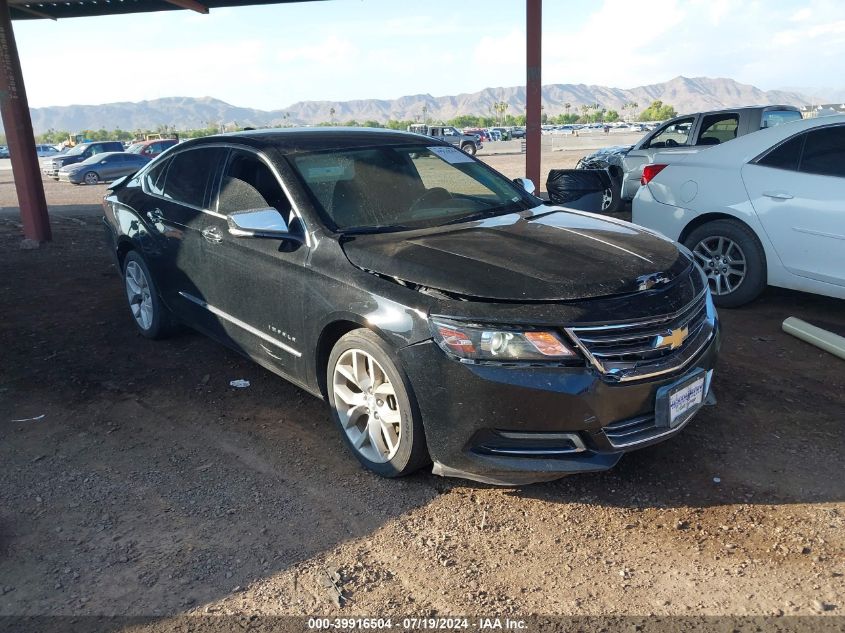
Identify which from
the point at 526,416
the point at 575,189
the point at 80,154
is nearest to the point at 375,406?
the point at 526,416

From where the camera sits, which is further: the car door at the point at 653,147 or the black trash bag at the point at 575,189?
the car door at the point at 653,147

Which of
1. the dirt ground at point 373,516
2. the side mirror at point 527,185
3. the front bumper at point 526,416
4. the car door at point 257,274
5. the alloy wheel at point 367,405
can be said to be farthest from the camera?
the side mirror at point 527,185

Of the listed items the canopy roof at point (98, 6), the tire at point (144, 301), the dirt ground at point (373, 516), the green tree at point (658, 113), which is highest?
the canopy roof at point (98, 6)

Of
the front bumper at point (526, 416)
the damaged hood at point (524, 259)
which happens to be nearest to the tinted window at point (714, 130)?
the damaged hood at point (524, 259)

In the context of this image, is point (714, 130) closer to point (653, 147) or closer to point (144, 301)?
point (653, 147)

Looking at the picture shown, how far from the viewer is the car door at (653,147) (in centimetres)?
1160

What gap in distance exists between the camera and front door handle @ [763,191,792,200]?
5.47 meters

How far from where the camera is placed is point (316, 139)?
14.5 feet

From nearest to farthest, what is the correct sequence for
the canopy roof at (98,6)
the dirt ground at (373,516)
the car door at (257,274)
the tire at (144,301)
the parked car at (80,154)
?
1. the dirt ground at (373,516)
2. the car door at (257,274)
3. the tire at (144,301)
4. the canopy roof at (98,6)
5. the parked car at (80,154)

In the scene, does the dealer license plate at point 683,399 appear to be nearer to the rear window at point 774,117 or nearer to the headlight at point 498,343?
the headlight at point 498,343

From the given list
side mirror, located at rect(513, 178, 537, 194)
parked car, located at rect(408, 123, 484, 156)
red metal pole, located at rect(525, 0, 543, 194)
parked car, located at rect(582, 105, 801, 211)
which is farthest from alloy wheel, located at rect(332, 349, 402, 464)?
parked car, located at rect(408, 123, 484, 156)

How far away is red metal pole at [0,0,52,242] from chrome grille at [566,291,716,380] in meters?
9.73

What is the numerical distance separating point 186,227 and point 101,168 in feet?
79.2

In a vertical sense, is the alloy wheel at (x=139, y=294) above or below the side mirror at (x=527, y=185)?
below
